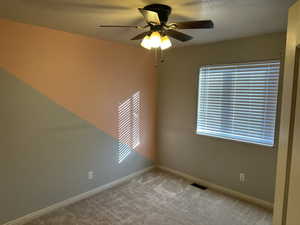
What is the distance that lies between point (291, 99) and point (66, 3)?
1.91 metres

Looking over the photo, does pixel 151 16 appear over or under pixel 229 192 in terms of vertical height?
over

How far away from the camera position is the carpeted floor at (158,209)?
2.52 m

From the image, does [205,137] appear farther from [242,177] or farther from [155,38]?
[155,38]

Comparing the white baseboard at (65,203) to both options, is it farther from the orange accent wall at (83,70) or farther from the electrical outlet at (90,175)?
Result: the orange accent wall at (83,70)

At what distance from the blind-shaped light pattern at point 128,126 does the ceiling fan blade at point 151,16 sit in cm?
184

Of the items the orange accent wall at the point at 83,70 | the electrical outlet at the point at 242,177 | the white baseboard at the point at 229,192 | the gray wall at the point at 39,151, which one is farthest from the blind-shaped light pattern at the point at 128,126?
the electrical outlet at the point at 242,177

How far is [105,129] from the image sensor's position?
3250mm

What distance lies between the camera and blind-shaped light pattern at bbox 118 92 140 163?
137 inches

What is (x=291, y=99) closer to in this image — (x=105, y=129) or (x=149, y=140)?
(x=105, y=129)

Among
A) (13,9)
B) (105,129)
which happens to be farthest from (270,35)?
(13,9)

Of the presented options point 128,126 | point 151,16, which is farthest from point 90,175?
point 151,16

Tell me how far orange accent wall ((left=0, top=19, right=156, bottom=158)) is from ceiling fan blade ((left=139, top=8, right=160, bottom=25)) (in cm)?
147

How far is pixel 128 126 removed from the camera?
3580mm

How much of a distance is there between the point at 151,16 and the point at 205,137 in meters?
2.32
